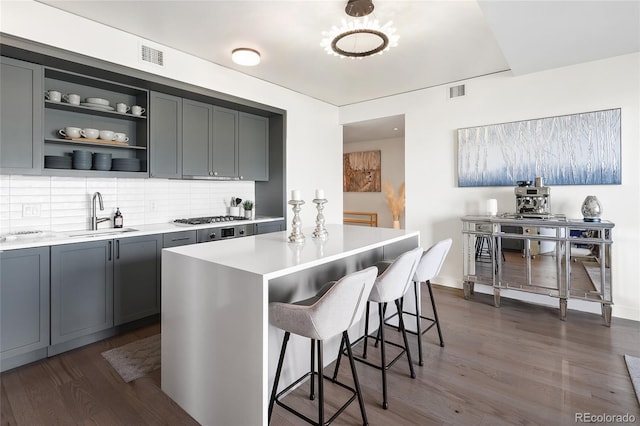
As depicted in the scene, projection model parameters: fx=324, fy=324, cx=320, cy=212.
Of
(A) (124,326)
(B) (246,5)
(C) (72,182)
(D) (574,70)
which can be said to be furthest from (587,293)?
(C) (72,182)

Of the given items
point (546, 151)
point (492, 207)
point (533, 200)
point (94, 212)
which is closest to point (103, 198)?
point (94, 212)

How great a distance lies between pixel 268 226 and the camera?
4.36 metres

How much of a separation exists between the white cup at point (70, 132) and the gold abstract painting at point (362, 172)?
17.8 ft

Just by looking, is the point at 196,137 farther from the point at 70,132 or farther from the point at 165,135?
the point at 70,132

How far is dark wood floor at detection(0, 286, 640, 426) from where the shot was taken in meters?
1.85

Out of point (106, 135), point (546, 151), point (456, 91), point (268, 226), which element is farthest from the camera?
point (268, 226)

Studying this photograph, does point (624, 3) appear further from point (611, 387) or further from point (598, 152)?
point (611, 387)

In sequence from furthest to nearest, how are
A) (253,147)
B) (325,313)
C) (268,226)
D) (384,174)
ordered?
(384,174)
(253,147)
(268,226)
(325,313)

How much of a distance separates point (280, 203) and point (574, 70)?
3.74m

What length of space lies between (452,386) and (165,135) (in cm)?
345

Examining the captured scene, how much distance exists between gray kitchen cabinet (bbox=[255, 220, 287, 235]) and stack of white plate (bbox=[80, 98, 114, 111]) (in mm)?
2003

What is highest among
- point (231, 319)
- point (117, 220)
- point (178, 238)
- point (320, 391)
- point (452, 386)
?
point (117, 220)

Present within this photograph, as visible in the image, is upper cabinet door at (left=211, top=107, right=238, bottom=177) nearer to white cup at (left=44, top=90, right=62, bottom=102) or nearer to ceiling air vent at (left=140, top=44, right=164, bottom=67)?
ceiling air vent at (left=140, top=44, right=164, bottom=67)

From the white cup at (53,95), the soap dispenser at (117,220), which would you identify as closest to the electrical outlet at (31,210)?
the soap dispenser at (117,220)
